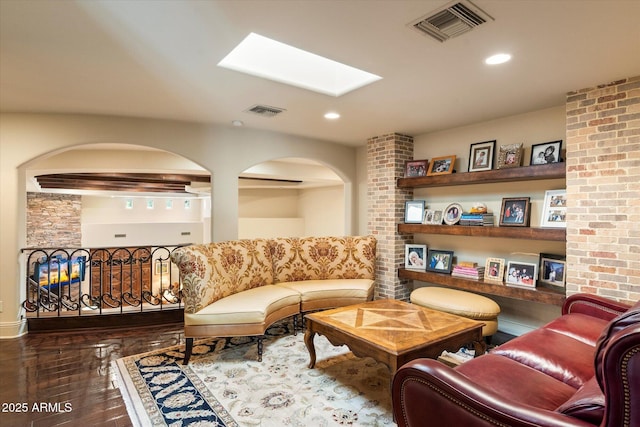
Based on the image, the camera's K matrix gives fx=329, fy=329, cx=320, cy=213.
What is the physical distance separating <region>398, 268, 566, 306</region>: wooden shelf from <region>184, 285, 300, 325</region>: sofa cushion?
1827 millimetres

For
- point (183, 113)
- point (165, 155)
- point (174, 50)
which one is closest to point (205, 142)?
point (183, 113)

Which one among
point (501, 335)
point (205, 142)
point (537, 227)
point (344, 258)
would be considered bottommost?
point (501, 335)

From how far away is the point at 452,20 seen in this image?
1.85m

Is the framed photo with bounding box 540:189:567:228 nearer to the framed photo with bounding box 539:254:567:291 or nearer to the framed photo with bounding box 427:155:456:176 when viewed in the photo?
the framed photo with bounding box 539:254:567:291

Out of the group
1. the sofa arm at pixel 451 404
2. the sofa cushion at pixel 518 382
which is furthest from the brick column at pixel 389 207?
the sofa arm at pixel 451 404

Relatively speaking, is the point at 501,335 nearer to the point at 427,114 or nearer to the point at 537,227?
the point at 537,227

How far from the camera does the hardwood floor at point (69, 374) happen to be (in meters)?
2.11

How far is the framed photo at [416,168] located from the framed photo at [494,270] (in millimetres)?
1371

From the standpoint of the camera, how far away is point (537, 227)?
3346mm

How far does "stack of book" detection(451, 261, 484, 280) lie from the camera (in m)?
3.78

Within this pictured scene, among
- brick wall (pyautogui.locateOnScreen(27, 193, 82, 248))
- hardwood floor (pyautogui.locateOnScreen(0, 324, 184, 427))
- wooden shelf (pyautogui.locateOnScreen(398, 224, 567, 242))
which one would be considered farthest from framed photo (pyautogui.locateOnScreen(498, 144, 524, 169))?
brick wall (pyautogui.locateOnScreen(27, 193, 82, 248))

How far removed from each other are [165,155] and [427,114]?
12.6ft

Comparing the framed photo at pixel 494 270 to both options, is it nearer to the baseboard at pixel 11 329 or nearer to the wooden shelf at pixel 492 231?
the wooden shelf at pixel 492 231

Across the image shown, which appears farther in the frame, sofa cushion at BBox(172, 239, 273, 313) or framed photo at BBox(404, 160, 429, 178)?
framed photo at BBox(404, 160, 429, 178)
